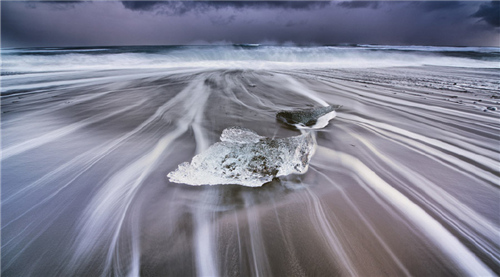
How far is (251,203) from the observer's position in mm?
1243

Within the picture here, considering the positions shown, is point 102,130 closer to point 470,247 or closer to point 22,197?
point 22,197

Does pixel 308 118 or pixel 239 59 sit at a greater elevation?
pixel 239 59

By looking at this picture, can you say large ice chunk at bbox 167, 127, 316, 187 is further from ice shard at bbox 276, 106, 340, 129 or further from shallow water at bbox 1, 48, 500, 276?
ice shard at bbox 276, 106, 340, 129

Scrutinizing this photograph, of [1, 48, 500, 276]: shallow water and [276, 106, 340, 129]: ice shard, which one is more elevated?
[276, 106, 340, 129]: ice shard

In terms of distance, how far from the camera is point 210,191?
1.31 metres

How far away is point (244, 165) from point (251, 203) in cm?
26

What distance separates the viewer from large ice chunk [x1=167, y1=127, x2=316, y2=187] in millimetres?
1380

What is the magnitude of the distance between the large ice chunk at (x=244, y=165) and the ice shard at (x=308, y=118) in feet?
2.40

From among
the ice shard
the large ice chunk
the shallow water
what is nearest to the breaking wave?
the ice shard

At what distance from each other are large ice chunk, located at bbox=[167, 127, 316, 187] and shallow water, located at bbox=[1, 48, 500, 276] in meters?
0.06

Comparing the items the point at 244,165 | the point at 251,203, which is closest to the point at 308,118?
the point at 244,165

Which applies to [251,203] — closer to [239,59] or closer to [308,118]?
[308,118]

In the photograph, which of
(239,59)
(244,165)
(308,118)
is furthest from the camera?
(239,59)

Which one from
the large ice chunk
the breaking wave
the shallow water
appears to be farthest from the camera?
the breaking wave
